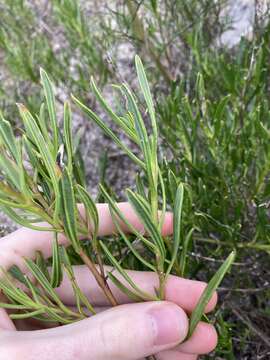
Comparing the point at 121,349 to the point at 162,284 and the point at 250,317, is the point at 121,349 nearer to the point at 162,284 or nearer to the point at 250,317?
the point at 162,284

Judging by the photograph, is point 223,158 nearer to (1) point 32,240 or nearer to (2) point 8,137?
(1) point 32,240

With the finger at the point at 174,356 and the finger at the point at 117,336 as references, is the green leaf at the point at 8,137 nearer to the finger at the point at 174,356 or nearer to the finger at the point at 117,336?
the finger at the point at 117,336

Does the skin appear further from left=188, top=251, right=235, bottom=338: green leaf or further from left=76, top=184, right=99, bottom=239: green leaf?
left=76, top=184, right=99, bottom=239: green leaf

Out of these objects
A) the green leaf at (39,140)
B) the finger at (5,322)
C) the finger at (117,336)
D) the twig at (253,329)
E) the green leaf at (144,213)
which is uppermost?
the green leaf at (39,140)

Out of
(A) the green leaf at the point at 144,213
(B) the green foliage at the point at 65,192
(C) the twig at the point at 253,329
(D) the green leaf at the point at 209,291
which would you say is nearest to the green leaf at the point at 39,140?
(B) the green foliage at the point at 65,192

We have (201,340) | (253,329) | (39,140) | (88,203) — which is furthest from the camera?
(253,329)

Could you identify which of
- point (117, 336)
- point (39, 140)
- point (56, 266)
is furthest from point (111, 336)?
point (39, 140)

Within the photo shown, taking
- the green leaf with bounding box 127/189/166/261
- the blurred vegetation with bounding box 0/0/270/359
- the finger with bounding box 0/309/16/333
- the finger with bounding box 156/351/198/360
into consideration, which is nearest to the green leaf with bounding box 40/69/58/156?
the green leaf with bounding box 127/189/166/261
